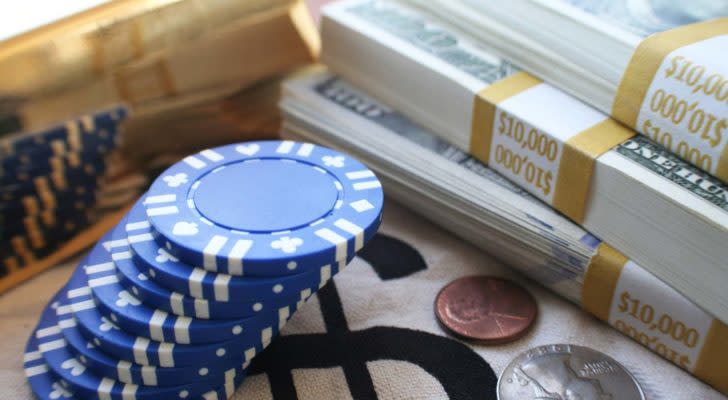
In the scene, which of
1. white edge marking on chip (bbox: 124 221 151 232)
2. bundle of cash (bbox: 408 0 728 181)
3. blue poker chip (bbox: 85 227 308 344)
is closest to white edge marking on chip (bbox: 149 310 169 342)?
blue poker chip (bbox: 85 227 308 344)

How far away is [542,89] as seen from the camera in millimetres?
1010

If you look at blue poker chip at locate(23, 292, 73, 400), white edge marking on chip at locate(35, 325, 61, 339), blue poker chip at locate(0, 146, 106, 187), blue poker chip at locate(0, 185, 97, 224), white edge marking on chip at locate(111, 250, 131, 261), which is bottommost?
blue poker chip at locate(23, 292, 73, 400)

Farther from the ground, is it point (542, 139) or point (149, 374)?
point (542, 139)

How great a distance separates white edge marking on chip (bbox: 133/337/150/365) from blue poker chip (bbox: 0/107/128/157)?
0.36 m

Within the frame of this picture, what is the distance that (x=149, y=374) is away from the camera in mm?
822

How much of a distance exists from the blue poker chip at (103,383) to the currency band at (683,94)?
1.76 feet

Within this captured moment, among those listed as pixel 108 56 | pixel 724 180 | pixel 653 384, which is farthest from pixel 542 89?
pixel 108 56

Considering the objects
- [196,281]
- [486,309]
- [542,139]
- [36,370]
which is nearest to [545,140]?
[542,139]

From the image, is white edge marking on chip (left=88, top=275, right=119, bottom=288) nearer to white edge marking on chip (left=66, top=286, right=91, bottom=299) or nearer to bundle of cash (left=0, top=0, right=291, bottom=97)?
white edge marking on chip (left=66, top=286, right=91, bottom=299)

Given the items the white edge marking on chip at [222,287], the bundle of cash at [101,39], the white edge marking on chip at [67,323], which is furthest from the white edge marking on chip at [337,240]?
the bundle of cash at [101,39]

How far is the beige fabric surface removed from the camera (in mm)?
882

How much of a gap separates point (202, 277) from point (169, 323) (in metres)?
0.07

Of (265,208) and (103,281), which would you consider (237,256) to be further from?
(103,281)

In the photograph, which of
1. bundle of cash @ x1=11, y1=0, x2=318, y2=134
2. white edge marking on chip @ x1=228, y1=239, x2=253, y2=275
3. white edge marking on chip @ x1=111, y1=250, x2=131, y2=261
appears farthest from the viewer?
bundle of cash @ x1=11, y1=0, x2=318, y2=134
